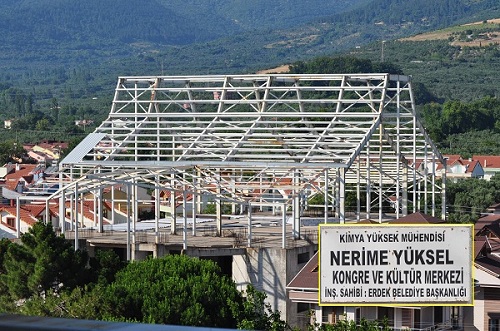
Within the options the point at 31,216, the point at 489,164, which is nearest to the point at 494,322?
the point at 31,216

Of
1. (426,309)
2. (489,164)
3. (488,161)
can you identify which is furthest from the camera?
(488,161)

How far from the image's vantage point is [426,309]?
24.6 meters

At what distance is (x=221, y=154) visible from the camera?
37500 mm

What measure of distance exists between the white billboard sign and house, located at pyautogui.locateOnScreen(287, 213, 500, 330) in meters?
3.26

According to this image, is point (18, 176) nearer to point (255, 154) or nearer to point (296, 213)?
point (255, 154)

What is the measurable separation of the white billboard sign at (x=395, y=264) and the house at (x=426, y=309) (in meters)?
3.26

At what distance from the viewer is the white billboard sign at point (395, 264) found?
19766mm

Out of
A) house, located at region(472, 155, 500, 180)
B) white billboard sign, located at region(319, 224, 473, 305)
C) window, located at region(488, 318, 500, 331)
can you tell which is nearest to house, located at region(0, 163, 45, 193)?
house, located at region(472, 155, 500, 180)

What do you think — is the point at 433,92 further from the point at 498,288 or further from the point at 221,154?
the point at 498,288

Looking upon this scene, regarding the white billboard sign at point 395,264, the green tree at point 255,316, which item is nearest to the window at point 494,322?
the green tree at point 255,316

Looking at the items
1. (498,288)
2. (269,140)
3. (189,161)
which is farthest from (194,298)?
(269,140)

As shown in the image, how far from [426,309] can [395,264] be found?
5164mm

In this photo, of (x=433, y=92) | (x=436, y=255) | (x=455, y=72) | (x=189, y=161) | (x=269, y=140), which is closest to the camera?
(x=436, y=255)

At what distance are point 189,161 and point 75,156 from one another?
3.23 metres
